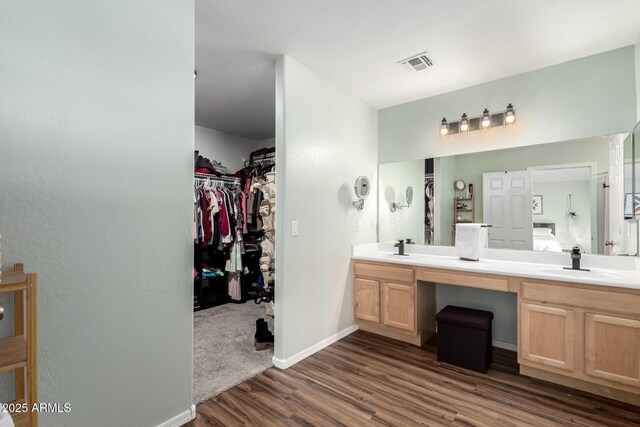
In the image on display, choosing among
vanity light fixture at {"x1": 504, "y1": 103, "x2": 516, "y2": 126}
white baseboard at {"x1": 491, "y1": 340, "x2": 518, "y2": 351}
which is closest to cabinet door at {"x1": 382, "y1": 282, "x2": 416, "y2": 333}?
white baseboard at {"x1": 491, "y1": 340, "x2": 518, "y2": 351}

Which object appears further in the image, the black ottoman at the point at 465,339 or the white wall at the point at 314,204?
the white wall at the point at 314,204

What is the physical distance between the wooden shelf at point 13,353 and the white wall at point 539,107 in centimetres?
338

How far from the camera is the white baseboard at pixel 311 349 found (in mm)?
2504

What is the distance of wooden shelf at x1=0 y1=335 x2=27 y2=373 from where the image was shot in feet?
3.30

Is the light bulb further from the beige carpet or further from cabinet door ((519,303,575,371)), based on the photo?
the beige carpet

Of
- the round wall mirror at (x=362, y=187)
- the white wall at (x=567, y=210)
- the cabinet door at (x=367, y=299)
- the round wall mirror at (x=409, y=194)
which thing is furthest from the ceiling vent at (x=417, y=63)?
the cabinet door at (x=367, y=299)

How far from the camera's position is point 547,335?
218 cm

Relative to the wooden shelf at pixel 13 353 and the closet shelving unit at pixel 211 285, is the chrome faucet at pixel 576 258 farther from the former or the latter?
the closet shelving unit at pixel 211 285

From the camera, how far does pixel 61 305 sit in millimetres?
1364

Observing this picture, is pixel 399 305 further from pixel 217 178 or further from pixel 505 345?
pixel 217 178

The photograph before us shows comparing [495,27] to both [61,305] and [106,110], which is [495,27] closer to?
[106,110]

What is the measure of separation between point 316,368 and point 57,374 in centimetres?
172

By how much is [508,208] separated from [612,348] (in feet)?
4.29

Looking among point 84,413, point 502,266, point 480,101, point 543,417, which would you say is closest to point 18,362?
point 84,413
